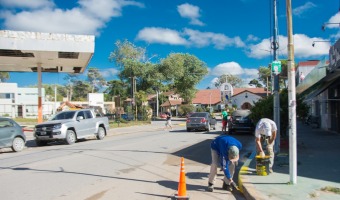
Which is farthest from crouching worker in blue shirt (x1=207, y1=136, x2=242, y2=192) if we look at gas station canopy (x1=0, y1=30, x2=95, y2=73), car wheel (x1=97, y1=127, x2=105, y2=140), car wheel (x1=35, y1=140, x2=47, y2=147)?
gas station canopy (x1=0, y1=30, x2=95, y2=73)

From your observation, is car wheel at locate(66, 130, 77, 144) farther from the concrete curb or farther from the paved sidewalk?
the concrete curb

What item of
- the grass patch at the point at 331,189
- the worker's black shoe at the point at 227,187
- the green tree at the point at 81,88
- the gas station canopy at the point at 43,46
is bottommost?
the worker's black shoe at the point at 227,187

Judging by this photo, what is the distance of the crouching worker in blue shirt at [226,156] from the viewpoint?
26.1 ft

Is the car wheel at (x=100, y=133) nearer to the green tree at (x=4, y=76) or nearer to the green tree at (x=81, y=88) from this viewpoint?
the green tree at (x=4, y=76)

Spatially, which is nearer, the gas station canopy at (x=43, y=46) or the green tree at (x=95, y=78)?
the gas station canopy at (x=43, y=46)

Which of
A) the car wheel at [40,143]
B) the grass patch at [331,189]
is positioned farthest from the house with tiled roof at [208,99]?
the grass patch at [331,189]

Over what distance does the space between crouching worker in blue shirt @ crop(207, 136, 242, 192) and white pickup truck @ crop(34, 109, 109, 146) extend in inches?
501

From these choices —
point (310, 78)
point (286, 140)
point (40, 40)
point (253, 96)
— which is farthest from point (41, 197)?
point (253, 96)

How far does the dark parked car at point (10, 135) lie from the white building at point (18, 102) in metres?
60.6

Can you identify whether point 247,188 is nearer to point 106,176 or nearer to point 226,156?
point 226,156

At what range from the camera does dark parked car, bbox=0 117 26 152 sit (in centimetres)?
1645

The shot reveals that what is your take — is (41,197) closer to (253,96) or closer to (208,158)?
(208,158)

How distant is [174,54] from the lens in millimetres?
73562

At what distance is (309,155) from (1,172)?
9987 mm
